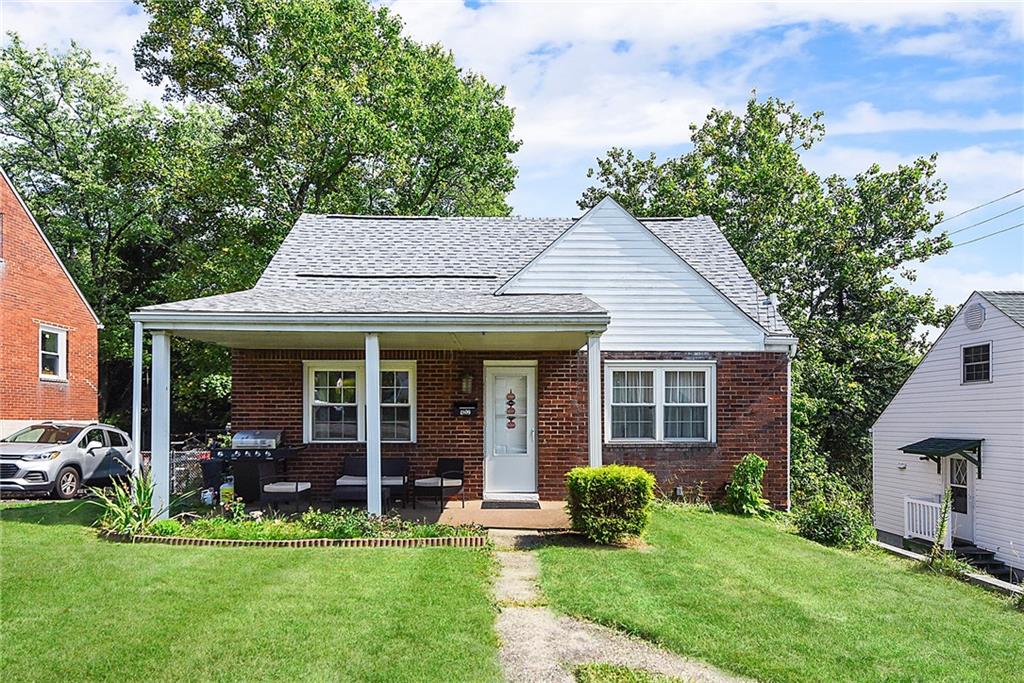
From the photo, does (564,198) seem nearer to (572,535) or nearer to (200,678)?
(572,535)

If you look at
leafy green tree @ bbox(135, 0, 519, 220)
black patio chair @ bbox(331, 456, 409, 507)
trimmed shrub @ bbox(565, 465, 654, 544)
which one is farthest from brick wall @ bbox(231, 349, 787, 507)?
leafy green tree @ bbox(135, 0, 519, 220)

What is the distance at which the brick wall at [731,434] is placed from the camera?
530 inches

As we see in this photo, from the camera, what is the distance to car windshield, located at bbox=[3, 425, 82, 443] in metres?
15.2

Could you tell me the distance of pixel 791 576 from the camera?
8695 millimetres

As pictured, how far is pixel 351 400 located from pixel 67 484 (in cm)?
615

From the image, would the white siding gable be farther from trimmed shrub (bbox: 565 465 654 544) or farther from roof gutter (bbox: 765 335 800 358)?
trimmed shrub (bbox: 565 465 654 544)

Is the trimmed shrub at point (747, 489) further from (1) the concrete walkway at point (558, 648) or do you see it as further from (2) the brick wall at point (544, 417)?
(1) the concrete walkway at point (558, 648)

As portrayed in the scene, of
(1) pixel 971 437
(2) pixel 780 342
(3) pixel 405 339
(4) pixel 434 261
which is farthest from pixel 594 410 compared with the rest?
(1) pixel 971 437

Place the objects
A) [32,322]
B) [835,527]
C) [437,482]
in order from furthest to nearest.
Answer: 1. [32,322]
2. [835,527]
3. [437,482]

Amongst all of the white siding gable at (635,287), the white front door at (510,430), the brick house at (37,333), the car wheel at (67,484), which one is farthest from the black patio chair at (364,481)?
the brick house at (37,333)

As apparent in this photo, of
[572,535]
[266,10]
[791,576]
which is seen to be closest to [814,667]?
[791,576]

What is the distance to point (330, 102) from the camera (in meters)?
23.4

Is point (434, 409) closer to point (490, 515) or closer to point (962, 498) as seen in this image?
point (490, 515)

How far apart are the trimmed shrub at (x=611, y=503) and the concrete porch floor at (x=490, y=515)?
3.32ft
